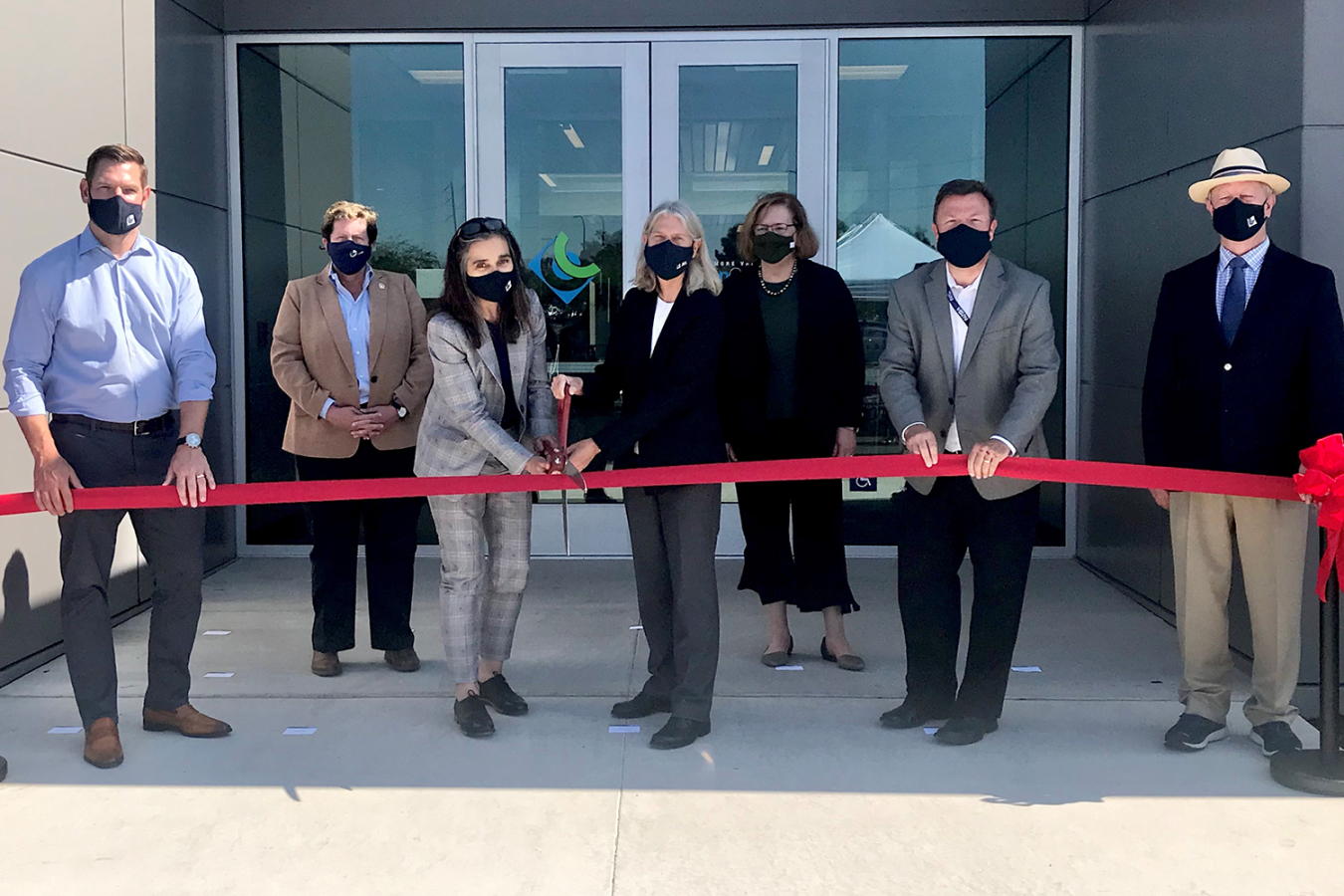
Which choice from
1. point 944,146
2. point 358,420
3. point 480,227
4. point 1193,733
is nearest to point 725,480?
point 480,227

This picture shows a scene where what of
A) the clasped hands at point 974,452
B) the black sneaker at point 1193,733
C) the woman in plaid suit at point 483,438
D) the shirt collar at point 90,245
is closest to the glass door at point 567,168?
the woman in plaid suit at point 483,438

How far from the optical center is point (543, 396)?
4.42 metres

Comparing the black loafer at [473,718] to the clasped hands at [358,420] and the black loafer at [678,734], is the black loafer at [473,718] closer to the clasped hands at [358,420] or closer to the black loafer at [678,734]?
the black loafer at [678,734]

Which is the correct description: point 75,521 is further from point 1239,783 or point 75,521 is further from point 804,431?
point 1239,783

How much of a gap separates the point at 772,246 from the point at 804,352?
461mm

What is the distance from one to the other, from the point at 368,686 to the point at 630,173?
12.2 ft

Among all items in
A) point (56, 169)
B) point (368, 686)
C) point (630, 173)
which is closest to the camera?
point (368, 686)

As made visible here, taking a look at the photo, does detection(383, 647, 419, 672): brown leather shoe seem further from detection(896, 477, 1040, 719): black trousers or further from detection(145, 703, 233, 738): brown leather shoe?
detection(896, 477, 1040, 719): black trousers

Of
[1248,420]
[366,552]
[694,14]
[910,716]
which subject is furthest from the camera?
[694,14]

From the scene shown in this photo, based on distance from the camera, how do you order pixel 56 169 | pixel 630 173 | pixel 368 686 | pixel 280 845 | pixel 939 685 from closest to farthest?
pixel 280 845
pixel 939 685
pixel 368 686
pixel 56 169
pixel 630 173

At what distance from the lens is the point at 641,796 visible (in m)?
3.60

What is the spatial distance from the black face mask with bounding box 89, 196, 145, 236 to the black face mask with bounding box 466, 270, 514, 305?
43.7 inches

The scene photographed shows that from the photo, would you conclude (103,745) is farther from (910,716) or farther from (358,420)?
(910,716)

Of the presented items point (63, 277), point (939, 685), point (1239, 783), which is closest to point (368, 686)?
point (63, 277)
